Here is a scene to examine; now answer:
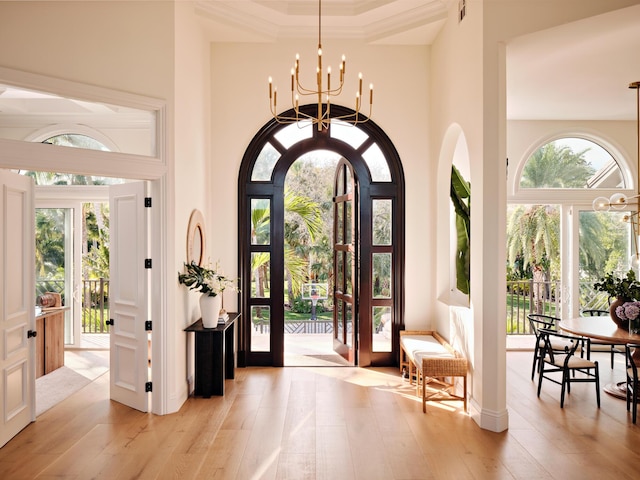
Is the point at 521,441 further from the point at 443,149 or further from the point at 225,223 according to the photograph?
the point at 225,223

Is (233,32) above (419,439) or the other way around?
above

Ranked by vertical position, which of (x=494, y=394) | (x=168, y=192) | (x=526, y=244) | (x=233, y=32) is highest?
(x=233, y=32)

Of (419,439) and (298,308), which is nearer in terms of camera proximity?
(419,439)

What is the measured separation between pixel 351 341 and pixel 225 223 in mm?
2362

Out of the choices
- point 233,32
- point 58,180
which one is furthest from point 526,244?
point 58,180

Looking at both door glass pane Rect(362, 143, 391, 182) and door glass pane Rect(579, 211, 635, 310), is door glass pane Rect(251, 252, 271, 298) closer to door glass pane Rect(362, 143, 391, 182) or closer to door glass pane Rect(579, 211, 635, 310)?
door glass pane Rect(362, 143, 391, 182)

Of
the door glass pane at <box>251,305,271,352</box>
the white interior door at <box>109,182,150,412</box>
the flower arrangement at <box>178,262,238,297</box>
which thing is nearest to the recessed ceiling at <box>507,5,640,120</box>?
the flower arrangement at <box>178,262,238,297</box>

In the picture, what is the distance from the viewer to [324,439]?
4.21m

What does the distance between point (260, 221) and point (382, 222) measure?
165 centimetres

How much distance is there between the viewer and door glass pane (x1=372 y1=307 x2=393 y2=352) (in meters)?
6.61

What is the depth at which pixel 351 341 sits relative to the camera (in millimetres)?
6781

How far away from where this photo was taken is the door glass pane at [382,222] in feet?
21.7

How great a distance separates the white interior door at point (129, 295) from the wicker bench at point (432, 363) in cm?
279

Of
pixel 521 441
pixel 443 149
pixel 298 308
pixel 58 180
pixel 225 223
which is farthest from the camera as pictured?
pixel 298 308
